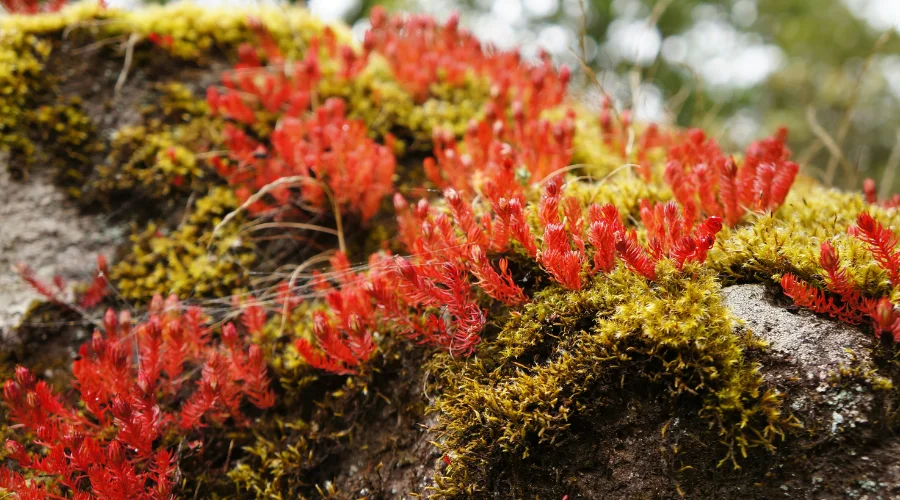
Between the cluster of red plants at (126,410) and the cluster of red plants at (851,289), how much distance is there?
7.41 ft

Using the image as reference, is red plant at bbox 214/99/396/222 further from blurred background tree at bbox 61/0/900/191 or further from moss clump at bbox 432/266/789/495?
blurred background tree at bbox 61/0/900/191

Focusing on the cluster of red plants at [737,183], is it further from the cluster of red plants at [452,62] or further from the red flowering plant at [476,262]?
the cluster of red plants at [452,62]

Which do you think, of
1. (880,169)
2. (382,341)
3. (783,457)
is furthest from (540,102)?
(880,169)

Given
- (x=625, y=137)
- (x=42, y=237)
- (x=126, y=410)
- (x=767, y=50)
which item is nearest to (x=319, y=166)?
(x=126, y=410)

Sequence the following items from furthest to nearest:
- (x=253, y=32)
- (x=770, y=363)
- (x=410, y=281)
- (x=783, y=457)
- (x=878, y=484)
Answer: (x=253, y=32) < (x=410, y=281) < (x=770, y=363) < (x=783, y=457) < (x=878, y=484)

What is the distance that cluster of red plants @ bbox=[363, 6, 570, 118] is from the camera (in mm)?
4180

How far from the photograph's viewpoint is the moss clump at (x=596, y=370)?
1797 millimetres

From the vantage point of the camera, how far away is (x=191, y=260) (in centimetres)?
331

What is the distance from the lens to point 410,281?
2.15m

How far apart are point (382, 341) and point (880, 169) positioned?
42.9 feet

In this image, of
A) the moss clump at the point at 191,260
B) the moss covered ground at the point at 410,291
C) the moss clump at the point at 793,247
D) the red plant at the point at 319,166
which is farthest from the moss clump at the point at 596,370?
the moss clump at the point at 191,260

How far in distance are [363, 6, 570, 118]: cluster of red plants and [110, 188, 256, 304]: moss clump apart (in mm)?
1861

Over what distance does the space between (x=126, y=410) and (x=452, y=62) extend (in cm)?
347

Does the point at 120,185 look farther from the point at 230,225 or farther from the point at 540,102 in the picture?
the point at 540,102
